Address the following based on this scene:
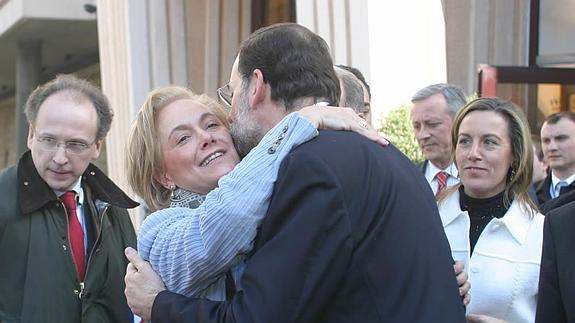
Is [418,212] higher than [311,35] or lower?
lower

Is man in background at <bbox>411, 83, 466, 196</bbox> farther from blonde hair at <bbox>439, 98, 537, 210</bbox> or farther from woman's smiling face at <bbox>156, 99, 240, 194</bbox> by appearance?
woman's smiling face at <bbox>156, 99, 240, 194</bbox>

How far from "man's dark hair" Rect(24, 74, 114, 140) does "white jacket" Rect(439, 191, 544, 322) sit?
1508 mm

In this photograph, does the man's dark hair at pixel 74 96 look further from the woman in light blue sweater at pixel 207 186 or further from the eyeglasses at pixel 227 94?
the eyeglasses at pixel 227 94

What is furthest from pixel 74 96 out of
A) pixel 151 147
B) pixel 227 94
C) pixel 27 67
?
Result: pixel 27 67

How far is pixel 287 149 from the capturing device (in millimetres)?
1696

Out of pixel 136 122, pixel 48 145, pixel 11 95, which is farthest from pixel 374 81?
pixel 11 95

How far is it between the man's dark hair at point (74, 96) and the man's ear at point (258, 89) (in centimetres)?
154

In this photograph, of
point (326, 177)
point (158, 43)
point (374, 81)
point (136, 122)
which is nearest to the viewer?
point (326, 177)

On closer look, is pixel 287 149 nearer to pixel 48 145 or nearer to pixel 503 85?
pixel 48 145

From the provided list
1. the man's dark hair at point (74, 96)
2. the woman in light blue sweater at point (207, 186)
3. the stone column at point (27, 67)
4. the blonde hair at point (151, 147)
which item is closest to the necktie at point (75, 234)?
the man's dark hair at point (74, 96)

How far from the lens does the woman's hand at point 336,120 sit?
1.73 m

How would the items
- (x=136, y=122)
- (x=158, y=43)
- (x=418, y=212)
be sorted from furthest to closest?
(x=158, y=43)
(x=136, y=122)
(x=418, y=212)

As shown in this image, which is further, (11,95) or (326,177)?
(11,95)

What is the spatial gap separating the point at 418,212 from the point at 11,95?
76.0ft
